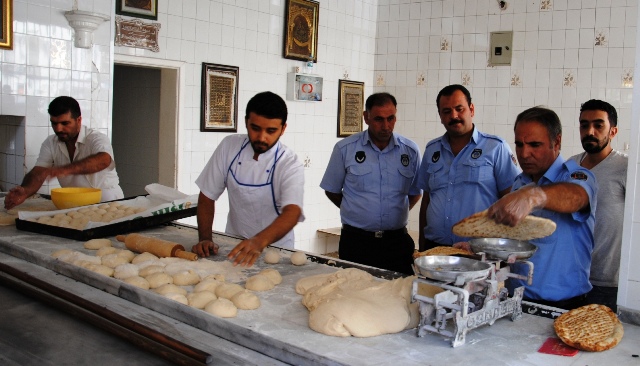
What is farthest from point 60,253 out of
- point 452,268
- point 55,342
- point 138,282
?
point 452,268

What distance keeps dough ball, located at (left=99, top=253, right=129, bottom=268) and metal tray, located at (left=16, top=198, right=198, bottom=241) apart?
1.67 ft

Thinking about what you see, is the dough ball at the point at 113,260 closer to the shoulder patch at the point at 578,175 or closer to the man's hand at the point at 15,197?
the man's hand at the point at 15,197

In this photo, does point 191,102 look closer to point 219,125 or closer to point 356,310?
point 219,125

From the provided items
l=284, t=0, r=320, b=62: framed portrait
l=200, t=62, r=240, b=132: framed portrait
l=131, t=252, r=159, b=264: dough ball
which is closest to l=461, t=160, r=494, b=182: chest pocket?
l=131, t=252, r=159, b=264: dough ball

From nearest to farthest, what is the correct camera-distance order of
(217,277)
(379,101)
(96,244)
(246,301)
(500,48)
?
(246,301), (217,277), (96,244), (379,101), (500,48)

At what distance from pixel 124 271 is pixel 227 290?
0.51 m

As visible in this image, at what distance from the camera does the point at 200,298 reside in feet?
6.87

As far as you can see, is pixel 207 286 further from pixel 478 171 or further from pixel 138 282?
pixel 478 171

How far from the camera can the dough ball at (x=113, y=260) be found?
256cm

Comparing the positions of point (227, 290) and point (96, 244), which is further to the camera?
point (96, 244)

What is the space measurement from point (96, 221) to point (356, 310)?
1936mm

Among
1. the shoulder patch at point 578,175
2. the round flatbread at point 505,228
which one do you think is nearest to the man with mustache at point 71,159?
the round flatbread at point 505,228

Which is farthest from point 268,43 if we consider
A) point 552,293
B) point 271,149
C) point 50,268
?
point 552,293

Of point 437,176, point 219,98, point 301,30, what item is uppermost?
point 301,30
